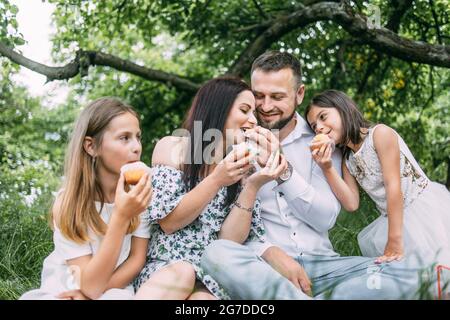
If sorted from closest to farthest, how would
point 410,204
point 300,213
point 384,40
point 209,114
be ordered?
point 209,114, point 300,213, point 410,204, point 384,40

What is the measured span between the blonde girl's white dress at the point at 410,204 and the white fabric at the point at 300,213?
210 mm

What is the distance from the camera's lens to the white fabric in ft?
10.4

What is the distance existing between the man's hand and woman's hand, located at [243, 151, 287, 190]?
1.18 ft

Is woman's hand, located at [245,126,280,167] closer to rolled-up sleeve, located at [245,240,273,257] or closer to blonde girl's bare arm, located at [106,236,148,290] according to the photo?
rolled-up sleeve, located at [245,240,273,257]

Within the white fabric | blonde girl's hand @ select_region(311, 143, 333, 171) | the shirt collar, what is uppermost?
the shirt collar

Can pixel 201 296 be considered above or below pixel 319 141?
below

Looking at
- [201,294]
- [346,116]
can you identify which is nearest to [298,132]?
[346,116]

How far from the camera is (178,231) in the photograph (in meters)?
2.91

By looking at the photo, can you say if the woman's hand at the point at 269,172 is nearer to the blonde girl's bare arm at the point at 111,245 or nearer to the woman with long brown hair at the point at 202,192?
the woman with long brown hair at the point at 202,192

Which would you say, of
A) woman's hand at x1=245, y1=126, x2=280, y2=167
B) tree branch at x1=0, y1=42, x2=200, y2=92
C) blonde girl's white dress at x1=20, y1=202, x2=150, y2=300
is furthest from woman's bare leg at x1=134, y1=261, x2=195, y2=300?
tree branch at x1=0, y1=42, x2=200, y2=92

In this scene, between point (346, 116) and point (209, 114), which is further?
point (346, 116)

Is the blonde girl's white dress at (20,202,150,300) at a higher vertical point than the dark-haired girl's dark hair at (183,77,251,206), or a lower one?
lower

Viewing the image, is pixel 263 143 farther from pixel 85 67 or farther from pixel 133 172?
pixel 85 67

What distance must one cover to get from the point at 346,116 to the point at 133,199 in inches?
56.0
